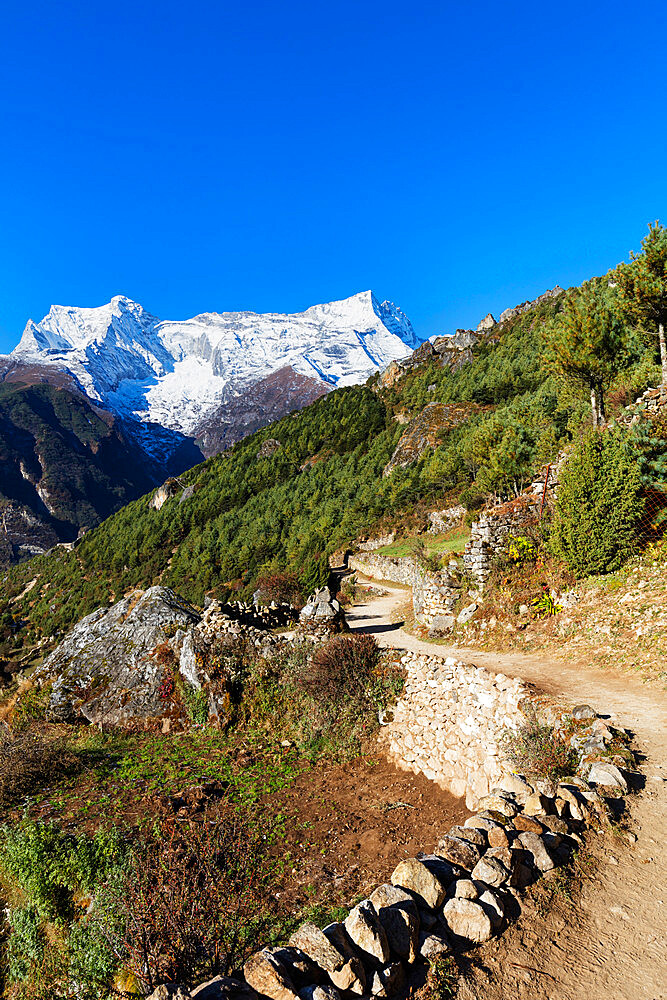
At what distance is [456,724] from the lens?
8.49 m

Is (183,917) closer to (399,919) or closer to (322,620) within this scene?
(399,919)

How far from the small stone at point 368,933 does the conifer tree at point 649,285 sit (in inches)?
690

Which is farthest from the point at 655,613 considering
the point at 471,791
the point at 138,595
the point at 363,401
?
the point at 363,401

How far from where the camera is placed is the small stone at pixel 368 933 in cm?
320

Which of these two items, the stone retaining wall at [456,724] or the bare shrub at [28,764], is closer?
the stone retaining wall at [456,724]

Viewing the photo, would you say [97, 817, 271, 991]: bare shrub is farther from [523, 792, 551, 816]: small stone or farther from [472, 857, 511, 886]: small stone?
[523, 792, 551, 816]: small stone

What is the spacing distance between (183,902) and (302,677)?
6.43m

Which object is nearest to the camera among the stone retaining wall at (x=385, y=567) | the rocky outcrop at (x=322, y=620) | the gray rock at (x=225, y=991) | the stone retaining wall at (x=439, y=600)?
the gray rock at (x=225, y=991)

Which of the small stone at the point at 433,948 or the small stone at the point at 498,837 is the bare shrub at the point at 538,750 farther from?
the small stone at the point at 433,948

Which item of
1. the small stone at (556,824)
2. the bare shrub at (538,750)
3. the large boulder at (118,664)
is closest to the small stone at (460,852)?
the small stone at (556,824)

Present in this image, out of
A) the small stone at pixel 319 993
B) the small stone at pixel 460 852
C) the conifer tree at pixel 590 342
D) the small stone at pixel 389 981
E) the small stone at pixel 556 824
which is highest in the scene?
the conifer tree at pixel 590 342

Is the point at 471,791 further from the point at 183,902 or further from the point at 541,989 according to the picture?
the point at 183,902

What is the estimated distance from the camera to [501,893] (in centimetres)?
386

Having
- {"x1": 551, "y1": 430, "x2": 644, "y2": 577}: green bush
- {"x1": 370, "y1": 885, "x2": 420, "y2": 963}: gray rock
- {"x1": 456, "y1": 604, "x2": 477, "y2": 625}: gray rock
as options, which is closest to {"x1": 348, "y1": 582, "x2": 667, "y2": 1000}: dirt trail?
{"x1": 370, "y1": 885, "x2": 420, "y2": 963}: gray rock
